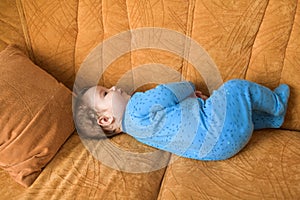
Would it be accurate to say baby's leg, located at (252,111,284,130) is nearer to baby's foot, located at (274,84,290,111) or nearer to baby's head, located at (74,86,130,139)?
baby's foot, located at (274,84,290,111)

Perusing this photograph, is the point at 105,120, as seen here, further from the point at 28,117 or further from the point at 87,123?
the point at 28,117

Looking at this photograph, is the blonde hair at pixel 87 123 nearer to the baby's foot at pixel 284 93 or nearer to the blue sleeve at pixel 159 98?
the blue sleeve at pixel 159 98

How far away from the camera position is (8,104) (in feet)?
3.57

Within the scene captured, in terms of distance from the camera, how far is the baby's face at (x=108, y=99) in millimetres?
1268

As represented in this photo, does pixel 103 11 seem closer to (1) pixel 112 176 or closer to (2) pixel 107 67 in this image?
(2) pixel 107 67

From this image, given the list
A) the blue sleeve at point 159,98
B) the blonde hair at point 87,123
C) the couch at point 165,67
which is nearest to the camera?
the couch at point 165,67

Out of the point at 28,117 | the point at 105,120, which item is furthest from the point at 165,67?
the point at 28,117

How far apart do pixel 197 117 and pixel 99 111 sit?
0.44m

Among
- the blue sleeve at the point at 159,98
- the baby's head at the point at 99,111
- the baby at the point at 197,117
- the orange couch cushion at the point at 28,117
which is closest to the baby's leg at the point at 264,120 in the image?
the baby at the point at 197,117

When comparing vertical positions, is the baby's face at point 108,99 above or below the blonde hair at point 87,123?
above

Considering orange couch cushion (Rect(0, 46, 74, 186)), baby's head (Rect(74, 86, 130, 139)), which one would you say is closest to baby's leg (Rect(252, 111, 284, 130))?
baby's head (Rect(74, 86, 130, 139))

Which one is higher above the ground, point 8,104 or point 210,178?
point 8,104

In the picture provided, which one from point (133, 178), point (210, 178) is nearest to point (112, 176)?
point (133, 178)

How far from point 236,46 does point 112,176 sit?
2.19 feet
